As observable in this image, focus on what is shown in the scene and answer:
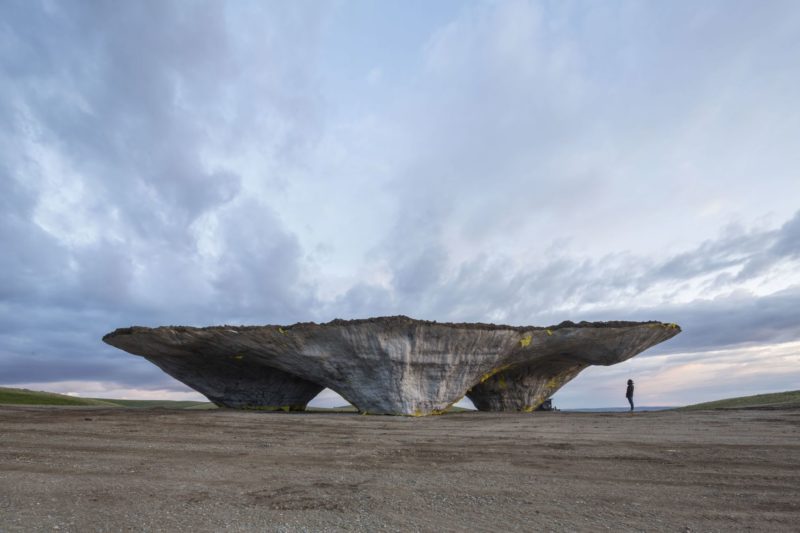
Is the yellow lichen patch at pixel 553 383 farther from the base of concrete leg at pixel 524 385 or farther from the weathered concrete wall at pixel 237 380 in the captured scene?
the weathered concrete wall at pixel 237 380

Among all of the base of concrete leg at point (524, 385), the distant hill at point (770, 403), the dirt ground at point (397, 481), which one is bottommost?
the dirt ground at point (397, 481)

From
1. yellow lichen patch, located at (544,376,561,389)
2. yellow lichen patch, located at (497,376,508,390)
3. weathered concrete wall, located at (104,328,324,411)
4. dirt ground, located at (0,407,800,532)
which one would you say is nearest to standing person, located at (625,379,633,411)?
yellow lichen patch, located at (544,376,561,389)

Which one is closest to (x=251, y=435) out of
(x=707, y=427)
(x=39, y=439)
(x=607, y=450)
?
(x=39, y=439)

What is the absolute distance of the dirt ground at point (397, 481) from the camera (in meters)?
4.93

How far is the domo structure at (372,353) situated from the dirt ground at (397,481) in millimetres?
7086

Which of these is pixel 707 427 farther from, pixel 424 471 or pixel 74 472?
pixel 74 472

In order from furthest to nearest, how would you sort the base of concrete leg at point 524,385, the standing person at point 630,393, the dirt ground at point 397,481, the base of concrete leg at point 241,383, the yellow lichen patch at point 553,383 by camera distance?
the yellow lichen patch at point 553,383
the base of concrete leg at point 524,385
the standing person at point 630,393
the base of concrete leg at point 241,383
the dirt ground at point 397,481

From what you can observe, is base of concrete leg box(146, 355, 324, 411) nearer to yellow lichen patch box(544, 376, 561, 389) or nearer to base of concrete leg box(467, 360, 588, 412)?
base of concrete leg box(467, 360, 588, 412)

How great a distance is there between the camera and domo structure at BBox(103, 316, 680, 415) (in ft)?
61.6

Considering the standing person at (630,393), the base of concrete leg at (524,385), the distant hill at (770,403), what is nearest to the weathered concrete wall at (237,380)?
the base of concrete leg at (524,385)

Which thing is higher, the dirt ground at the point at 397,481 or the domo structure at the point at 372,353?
the domo structure at the point at 372,353

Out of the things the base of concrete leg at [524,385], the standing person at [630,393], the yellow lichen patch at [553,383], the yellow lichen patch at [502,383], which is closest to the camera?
the standing person at [630,393]

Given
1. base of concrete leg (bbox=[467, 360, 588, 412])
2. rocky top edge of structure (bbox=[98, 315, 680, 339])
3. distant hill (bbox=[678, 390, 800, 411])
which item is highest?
rocky top edge of structure (bbox=[98, 315, 680, 339])

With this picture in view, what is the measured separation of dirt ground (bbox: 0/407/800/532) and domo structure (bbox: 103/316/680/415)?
709 cm
